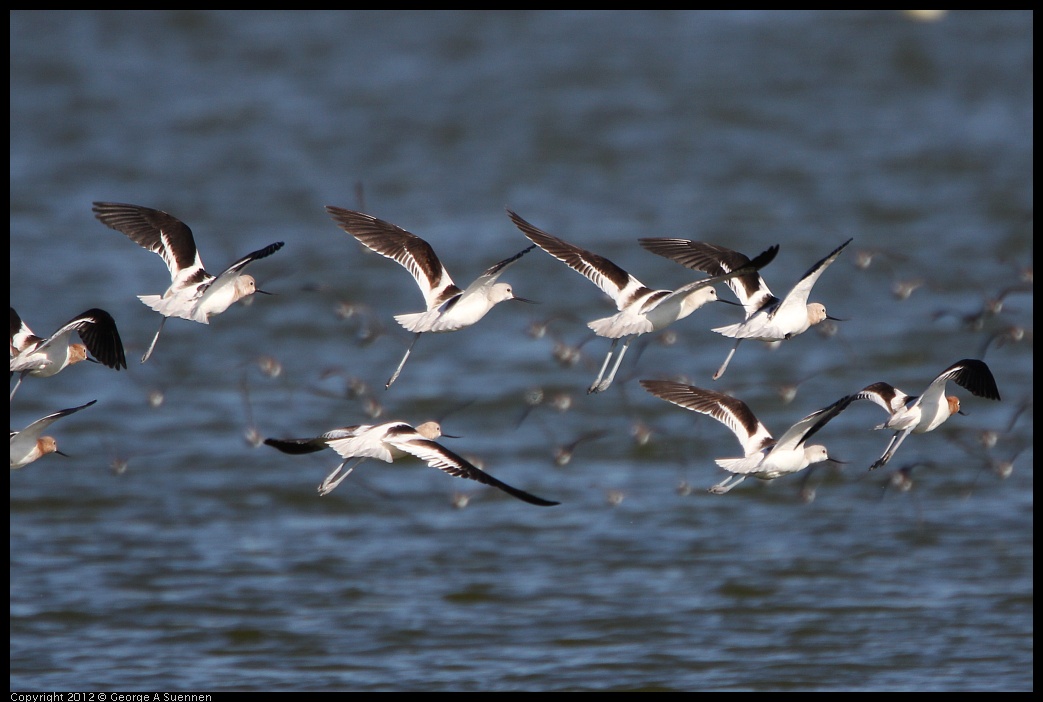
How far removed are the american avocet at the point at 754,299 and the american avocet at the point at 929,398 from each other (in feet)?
2.13

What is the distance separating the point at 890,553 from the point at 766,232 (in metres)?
12.4

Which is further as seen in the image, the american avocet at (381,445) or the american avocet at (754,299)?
the american avocet at (754,299)

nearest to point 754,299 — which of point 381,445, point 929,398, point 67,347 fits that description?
point 929,398

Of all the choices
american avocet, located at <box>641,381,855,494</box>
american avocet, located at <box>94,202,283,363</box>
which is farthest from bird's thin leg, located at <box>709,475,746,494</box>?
american avocet, located at <box>94,202,283,363</box>

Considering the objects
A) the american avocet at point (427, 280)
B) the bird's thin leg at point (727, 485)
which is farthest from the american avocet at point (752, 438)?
the american avocet at point (427, 280)

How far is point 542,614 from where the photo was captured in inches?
551

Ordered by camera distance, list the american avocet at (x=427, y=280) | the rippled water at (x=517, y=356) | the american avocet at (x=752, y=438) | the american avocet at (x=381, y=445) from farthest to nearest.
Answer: the rippled water at (x=517, y=356)
the american avocet at (x=427, y=280)
the american avocet at (x=752, y=438)
the american avocet at (x=381, y=445)

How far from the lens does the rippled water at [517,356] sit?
535 inches

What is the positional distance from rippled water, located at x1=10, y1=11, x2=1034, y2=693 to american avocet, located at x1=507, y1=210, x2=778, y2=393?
136 cm

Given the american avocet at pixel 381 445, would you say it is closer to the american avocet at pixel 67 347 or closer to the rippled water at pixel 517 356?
the american avocet at pixel 67 347

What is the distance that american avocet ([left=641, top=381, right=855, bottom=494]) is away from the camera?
9.47 m
